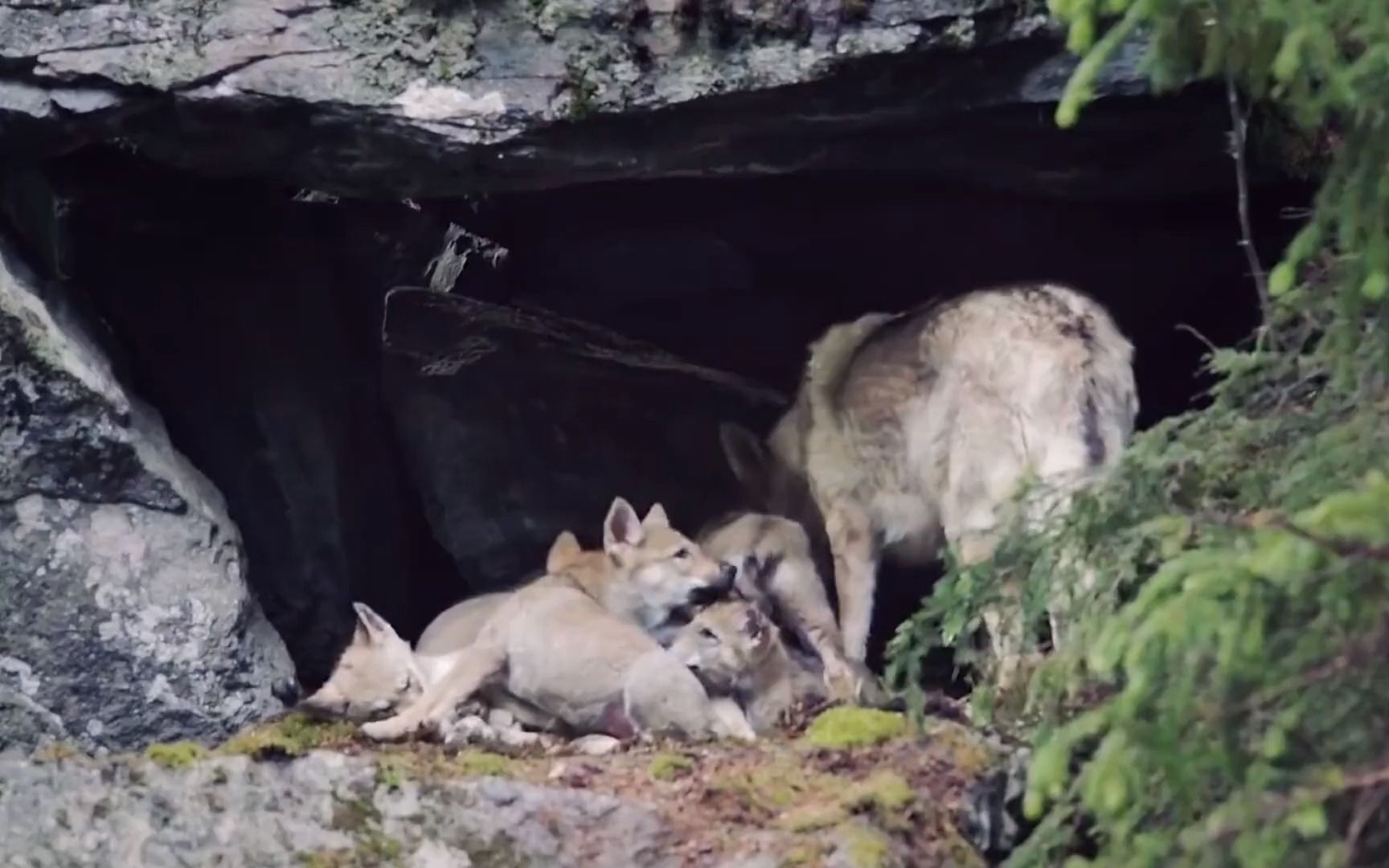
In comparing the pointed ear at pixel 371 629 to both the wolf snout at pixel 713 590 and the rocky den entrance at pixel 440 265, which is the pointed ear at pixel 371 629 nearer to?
the rocky den entrance at pixel 440 265

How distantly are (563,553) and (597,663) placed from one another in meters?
1.26

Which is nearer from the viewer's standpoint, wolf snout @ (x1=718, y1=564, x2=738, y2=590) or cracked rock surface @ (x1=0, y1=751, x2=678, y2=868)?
cracked rock surface @ (x1=0, y1=751, x2=678, y2=868)

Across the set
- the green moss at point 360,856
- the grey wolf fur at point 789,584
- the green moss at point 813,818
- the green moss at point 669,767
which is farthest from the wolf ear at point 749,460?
the green moss at point 360,856

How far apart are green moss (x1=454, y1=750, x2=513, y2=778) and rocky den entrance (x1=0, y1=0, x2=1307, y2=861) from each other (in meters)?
1.40

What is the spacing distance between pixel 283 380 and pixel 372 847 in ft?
10.9

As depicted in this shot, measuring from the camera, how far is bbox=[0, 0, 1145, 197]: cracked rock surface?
20.0 ft

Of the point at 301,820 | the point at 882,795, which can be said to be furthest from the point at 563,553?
the point at 882,795

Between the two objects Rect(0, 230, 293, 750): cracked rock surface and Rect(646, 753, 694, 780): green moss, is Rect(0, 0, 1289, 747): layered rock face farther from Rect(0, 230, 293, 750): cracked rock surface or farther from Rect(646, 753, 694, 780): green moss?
Rect(646, 753, 694, 780): green moss

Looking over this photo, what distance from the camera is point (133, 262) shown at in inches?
299

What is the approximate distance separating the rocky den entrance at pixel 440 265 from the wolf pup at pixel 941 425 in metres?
0.67

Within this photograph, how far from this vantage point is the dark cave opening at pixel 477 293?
7594 mm

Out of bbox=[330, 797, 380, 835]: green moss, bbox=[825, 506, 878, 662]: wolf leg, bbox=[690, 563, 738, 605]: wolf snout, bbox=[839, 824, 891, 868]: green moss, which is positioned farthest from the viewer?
bbox=[825, 506, 878, 662]: wolf leg

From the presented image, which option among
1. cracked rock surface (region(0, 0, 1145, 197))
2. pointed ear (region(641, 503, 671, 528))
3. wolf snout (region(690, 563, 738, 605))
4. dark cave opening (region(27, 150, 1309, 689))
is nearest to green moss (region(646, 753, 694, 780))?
wolf snout (region(690, 563, 738, 605))

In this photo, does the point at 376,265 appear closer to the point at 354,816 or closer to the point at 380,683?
the point at 380,683
